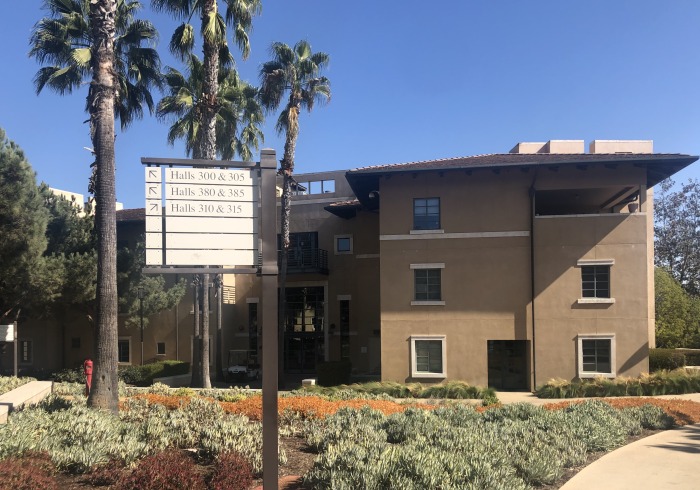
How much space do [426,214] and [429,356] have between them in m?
6.18

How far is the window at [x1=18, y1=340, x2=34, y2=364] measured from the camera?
3628 centimetres

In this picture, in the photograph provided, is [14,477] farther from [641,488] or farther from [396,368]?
[396,368]

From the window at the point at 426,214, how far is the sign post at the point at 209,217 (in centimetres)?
2067

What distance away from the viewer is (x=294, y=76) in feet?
92.2

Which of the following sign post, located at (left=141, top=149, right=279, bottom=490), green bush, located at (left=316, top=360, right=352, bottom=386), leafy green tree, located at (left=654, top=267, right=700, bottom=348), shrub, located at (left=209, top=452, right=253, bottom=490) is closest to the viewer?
sign post, located at (left=141, top=149, right=279, bottom=490)

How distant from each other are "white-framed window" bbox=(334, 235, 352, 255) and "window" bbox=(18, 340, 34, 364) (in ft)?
66.1

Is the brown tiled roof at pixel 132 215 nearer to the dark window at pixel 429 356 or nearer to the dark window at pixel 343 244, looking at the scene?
the dark window at pixel 343 244

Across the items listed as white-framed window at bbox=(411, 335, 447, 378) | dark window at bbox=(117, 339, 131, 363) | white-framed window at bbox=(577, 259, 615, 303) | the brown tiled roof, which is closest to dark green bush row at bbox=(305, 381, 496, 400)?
white-framed window at bbox=(411, 335, 447, 378)

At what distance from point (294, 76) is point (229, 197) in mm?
24128

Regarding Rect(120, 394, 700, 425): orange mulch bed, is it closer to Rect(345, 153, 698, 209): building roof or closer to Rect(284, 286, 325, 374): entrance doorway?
Rect(345, 153, 698, 209): building roof

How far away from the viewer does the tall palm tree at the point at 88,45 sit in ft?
69.2

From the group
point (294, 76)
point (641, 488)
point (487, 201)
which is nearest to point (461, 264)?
point (487, 201)

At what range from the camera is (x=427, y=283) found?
25.5m

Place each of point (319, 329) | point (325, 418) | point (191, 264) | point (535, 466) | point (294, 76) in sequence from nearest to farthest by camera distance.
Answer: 1. point (191, 264)
2. point (535, 466)
3. point (325, 418)
4. point (294, 76)
5. point (319, 329)
